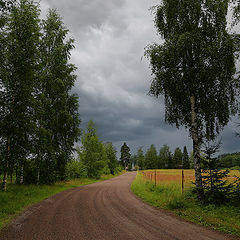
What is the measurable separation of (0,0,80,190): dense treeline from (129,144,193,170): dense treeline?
250 feet

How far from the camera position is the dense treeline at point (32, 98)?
10.7m

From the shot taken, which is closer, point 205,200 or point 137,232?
point 137,232

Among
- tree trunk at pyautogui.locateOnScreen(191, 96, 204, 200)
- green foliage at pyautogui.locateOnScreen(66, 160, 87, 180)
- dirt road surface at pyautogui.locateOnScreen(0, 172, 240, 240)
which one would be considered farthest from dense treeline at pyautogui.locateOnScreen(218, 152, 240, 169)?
green foliage at pyautogui.locateOnScreen(66, 160, 87, 180)

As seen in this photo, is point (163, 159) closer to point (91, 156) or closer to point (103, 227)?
point (91, 156)

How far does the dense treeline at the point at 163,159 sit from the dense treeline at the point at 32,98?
76.3 meters

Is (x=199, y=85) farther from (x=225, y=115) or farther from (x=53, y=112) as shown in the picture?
(x=53, y=112)

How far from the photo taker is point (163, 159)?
318 ft

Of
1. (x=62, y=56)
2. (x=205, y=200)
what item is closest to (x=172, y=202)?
(x=205, y=200)

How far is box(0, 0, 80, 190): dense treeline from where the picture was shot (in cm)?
1069

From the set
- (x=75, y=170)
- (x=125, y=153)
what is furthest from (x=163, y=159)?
(x=75, y=170)

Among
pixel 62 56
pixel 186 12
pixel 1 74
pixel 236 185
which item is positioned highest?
pixel 62 56

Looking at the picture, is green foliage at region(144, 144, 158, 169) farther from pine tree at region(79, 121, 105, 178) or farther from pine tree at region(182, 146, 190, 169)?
pine tree at region(79, 121, 105, 178)

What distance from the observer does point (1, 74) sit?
10148 millimetres

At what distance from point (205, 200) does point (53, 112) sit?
13.3 m
